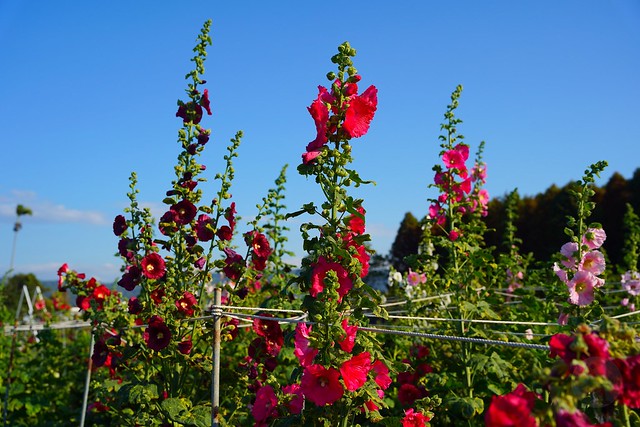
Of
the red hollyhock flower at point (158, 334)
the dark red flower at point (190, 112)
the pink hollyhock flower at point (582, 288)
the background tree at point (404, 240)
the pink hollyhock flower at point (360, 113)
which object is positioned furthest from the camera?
the background tree at point (404, 240)

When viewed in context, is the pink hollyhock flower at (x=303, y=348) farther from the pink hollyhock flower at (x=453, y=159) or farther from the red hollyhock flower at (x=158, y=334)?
the pink hollyhock flower at (x=453, y=159)

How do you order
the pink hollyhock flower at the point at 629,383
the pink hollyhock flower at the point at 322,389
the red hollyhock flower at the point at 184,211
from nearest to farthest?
the pink hollyhock flower at the point at 629,383, the pink hollyhock flower at the point at 322,389, the red hollyhock flower at the point at 184,211

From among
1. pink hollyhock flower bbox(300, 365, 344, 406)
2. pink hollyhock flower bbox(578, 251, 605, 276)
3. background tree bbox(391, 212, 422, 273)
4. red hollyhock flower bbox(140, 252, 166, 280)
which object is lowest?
pink hollyhock flower bbox(300, 365, 344, 406)

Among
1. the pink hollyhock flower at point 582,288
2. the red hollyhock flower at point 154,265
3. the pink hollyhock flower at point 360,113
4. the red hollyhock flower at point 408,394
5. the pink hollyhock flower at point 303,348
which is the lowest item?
the red hollyhock flower at point 408,394

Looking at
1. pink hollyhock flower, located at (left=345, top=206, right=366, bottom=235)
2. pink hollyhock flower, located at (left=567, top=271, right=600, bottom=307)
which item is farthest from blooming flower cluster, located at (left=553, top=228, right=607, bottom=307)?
pink hollyhock flower, located at (left=345, top=206, right=366, bottom=235)

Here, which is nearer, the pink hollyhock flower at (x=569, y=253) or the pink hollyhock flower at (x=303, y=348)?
the pink hollyhock flower at (x=303, y=348)

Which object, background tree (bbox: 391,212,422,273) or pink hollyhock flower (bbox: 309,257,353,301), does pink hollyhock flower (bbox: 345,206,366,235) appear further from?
background tree (bbox: 391,212,422,273)

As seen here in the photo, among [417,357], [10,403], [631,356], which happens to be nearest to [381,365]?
[631,356]

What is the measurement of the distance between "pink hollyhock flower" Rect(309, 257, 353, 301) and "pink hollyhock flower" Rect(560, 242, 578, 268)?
1149 mm

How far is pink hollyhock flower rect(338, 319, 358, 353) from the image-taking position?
7.46 ft

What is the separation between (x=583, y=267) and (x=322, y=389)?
1450 millimetres

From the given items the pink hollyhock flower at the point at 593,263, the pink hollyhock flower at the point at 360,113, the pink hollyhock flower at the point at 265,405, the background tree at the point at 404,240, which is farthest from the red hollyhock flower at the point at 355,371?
the background tree at the point at 404,240

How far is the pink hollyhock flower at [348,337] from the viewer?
2273 millimetres

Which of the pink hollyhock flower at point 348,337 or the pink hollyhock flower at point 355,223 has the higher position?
the pink hollyhock flower at point 355,223
